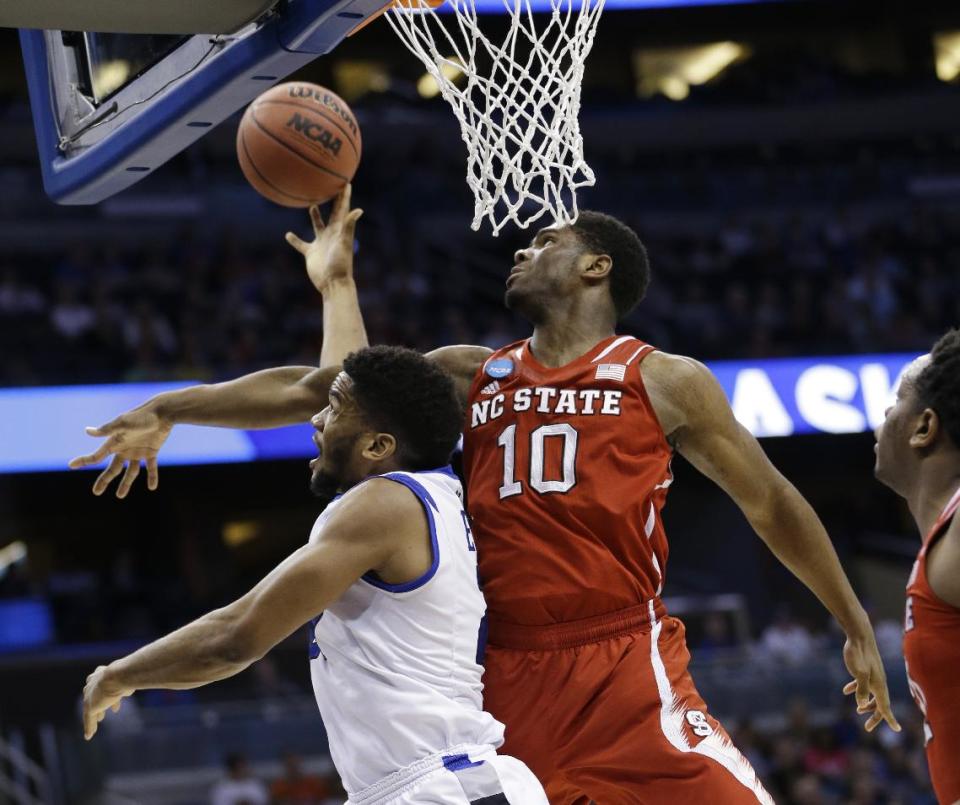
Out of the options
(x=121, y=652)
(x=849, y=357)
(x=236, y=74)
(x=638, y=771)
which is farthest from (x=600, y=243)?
(x=849, y=357)

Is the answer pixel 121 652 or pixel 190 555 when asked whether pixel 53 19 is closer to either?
pixel 121 652

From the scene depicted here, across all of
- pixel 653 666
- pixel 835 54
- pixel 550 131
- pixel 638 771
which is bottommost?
pixel 638 771

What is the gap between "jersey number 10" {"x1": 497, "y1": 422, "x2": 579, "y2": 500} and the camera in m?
3.42

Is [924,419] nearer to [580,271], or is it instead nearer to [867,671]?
[867,671]

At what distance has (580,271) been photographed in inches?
145

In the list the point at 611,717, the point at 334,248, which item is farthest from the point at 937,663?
the point at 334,248

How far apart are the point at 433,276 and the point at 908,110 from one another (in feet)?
23.3

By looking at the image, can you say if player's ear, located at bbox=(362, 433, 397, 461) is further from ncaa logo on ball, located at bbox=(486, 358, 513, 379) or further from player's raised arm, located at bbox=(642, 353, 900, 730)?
player's raised arm, located at bbox=(642, 353, 900, 730)

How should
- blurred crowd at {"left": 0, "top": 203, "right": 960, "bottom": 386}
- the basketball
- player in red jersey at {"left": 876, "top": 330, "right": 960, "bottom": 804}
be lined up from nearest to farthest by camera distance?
player in red jersey at {"left": 876, "top": 330, "right": 960, "bottom": 804}, the basketball, blurred crowd at {"left": 0, "top": 203, "right": 960, "bottom": 386}

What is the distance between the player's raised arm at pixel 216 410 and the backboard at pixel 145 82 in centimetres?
62

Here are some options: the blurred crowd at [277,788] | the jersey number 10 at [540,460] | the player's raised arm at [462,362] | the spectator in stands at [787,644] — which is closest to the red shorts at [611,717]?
the jersey number 10 at [540,460]

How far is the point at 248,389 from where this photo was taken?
3.89 metres

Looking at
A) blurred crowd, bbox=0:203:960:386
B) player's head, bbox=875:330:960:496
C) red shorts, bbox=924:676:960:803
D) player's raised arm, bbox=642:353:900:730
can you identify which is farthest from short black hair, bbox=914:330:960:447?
blurred crowd, bbox=0:203:960:386

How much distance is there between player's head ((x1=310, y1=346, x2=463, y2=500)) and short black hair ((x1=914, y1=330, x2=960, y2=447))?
996 mm
